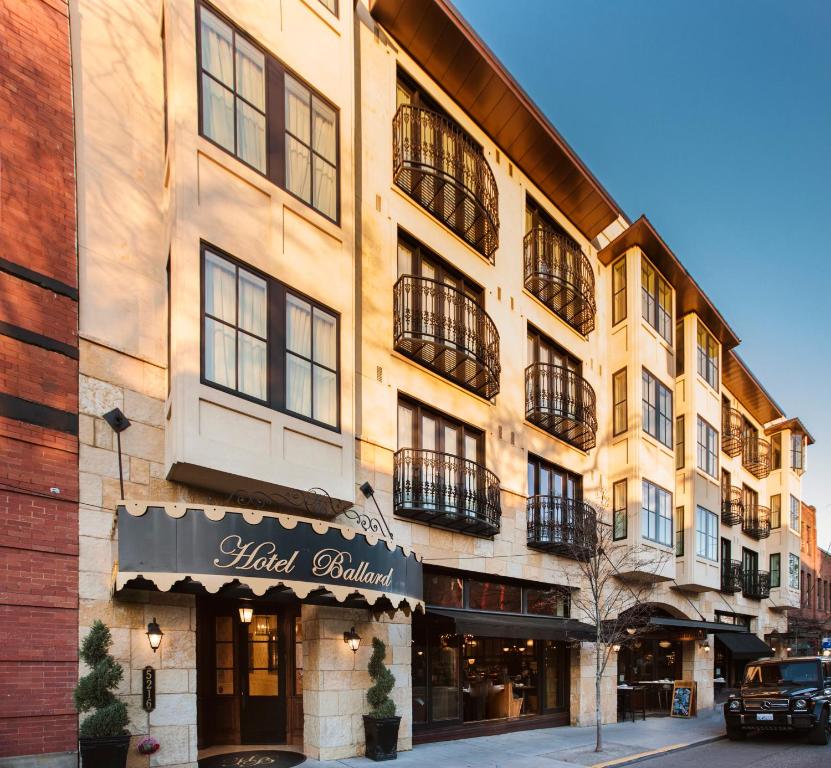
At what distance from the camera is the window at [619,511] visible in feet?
74.4

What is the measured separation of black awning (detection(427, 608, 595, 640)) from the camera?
1474cm

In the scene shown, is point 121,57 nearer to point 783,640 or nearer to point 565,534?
point 565,534

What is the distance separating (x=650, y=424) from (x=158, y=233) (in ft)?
56.6

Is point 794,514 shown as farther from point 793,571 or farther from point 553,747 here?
point 553,747

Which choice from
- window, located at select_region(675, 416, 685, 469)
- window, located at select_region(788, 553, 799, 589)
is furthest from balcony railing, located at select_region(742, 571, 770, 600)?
window, located at select_region(675, 416, 685, 469)

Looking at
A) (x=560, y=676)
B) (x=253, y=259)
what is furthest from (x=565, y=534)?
(x=253, y=259)

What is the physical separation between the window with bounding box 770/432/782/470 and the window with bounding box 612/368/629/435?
22.9 m

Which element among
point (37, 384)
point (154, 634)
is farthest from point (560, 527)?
point (37, 384)

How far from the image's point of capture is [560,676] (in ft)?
65.7

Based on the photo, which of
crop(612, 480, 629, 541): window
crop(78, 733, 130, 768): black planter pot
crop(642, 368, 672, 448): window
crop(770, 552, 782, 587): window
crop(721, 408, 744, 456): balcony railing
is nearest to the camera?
crop(78, 733, 130, 768): black planter pot

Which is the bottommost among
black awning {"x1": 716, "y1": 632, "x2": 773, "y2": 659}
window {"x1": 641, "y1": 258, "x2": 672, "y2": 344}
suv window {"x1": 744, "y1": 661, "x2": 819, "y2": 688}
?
black awning {"x1": 716, "y1": 632, "x2": 773, "y2": 659}

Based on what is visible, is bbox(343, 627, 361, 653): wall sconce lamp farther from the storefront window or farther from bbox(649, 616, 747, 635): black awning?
bbox(649, 616, 747, 635): black awning

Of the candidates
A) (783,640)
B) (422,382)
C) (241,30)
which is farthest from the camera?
(783,640)

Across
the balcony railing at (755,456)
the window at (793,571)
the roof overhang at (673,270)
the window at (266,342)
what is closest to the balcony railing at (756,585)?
Result: the window at (793,571)
